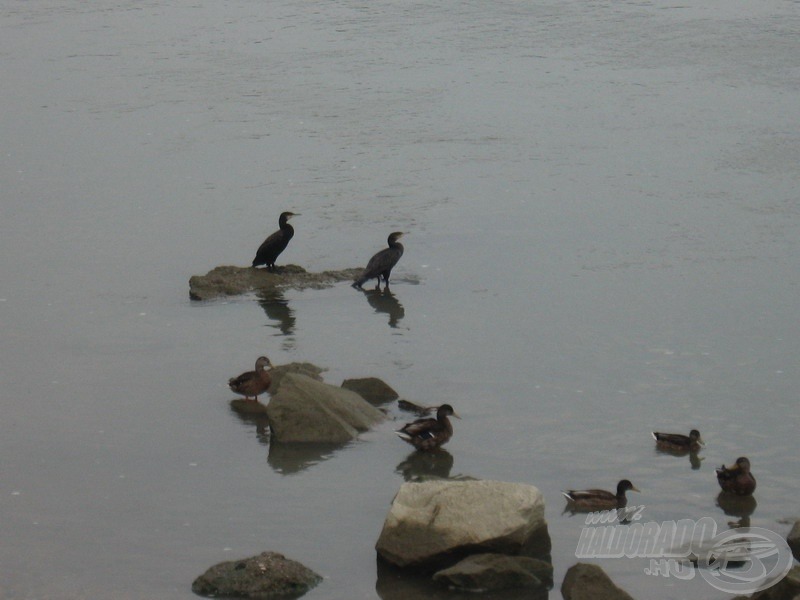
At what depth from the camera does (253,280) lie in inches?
569

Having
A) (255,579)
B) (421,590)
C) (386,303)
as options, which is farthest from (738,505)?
(386,303)

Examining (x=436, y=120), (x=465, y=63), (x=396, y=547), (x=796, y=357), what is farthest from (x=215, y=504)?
(x=465, y=63)

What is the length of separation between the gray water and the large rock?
0.30 metres

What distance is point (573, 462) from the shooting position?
999cm

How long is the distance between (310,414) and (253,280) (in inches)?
171

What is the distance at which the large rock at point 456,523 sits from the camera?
26.8 ft

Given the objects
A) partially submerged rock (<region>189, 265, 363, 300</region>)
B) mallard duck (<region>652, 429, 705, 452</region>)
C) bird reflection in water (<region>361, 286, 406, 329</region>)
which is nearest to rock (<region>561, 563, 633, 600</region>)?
mallard duck (<region>652, 429, 705, 452</region>)

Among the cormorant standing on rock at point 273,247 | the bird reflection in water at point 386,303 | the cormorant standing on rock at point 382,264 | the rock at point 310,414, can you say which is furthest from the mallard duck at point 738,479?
the cormorant standing on rock at point 273,247

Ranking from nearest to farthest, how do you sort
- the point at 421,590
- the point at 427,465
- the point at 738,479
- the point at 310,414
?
1. the point at 421,590
2. the point at 738,479
3. the point at 427,465
4. the point at 310,414

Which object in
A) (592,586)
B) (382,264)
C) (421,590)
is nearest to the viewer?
(592,586)

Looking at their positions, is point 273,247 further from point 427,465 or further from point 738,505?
point 738,505

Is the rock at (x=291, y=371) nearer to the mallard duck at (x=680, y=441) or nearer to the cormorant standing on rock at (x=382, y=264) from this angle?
the cormorant standing on rock at (x=382, y=264)

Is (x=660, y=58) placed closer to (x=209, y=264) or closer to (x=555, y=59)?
(x=555, y=59)

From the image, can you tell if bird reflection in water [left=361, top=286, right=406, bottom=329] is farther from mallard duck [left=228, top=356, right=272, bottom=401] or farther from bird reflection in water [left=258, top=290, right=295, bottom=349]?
mallard duck [left=228, top=356, right=272, bottom=401]
